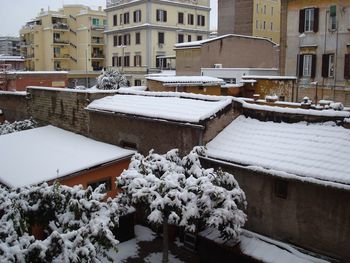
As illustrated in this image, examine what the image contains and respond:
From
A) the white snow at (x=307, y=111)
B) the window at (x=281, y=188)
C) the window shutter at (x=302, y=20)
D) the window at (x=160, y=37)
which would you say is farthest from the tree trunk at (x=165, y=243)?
the window at (x=160, y=37)

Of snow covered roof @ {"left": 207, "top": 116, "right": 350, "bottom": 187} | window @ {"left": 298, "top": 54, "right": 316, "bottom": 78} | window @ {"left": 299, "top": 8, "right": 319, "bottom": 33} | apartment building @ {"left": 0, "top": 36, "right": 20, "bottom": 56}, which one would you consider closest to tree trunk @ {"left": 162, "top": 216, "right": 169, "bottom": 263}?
snow covered roof @ {"left": 207, "top": 116, "right": 350, "bottom": 187}

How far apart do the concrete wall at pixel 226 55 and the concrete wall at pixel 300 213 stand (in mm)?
24659

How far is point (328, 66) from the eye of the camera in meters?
30.5

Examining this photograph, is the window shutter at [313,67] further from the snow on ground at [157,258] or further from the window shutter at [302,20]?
the snow on ground at [157,258]

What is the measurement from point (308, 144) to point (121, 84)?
26831mm

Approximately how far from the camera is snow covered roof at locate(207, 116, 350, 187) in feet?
41.1

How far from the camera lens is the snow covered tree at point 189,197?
1181cm

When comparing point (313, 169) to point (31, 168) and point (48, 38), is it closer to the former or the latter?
point (31, 168)

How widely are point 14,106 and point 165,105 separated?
1675cm

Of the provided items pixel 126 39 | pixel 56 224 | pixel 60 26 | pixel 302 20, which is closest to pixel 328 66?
pixel 302 20

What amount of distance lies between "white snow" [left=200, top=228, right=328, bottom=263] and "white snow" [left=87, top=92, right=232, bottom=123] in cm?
432

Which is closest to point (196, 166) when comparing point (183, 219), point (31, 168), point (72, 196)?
point (183, 219)

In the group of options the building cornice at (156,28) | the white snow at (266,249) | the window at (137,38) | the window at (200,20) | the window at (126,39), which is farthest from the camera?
the window at (200,20)

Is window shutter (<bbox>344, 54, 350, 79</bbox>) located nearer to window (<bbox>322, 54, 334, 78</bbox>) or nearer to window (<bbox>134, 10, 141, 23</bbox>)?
window (<bbox>322, 54, 334, 78</bbox>)
